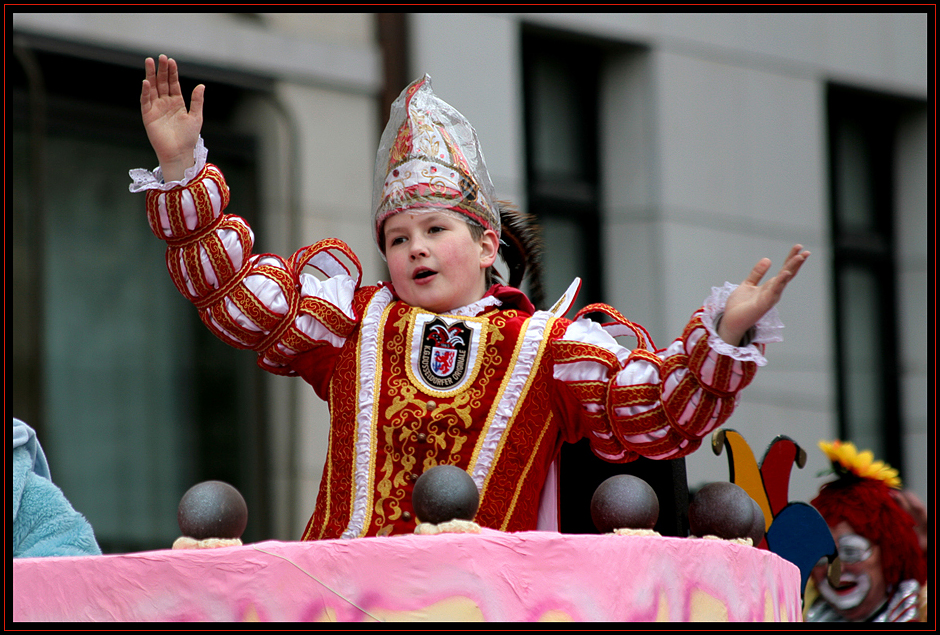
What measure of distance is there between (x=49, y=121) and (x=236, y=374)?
1.51 m

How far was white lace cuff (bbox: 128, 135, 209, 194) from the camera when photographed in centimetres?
295

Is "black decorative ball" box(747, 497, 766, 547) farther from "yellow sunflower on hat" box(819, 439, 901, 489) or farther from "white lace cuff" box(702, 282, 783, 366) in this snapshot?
"yellow sunflower on hat" box(819, 439, 901, 489)

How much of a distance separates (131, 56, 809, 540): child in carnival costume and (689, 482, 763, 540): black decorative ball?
0.15m

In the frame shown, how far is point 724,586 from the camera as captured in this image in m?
2.64

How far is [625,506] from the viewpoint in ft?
8.45

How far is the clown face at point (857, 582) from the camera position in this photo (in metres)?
5.23

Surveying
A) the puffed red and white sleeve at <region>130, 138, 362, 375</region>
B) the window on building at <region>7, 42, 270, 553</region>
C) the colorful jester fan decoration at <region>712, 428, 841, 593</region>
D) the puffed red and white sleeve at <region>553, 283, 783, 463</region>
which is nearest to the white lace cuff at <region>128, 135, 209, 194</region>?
the puffed red and white sleeve at <region>130, 138, 362, 375</region>

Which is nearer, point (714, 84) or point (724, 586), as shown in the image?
point (724, 586)

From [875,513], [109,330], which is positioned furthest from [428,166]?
[109,330]

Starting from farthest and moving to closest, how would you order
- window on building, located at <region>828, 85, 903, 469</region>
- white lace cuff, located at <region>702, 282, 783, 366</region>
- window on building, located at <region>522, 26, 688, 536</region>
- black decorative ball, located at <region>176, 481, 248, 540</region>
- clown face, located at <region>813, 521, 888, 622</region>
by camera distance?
window on building, located at <region>828, 85, 903, 469</region>
window on building, located at <region>522, 26, 688, 536</region>
clown face, located at <region>813, 521, 888, 622</region>
white lace cuff, located at <region>702, 282, 783, 366</region>
black decorative ball, located at <region>176, 481, 248, 540</region>

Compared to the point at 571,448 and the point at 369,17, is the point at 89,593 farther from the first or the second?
the point at 369,17

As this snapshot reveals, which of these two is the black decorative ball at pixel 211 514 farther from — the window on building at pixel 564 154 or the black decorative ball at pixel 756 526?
the window on building at pixel 564 154
